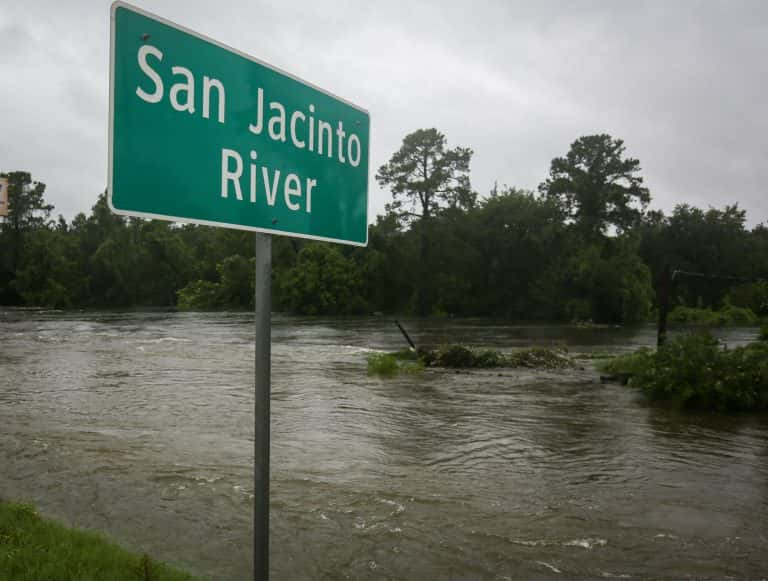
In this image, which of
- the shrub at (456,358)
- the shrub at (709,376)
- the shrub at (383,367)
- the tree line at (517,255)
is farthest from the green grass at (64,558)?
the tree line at (517,255)

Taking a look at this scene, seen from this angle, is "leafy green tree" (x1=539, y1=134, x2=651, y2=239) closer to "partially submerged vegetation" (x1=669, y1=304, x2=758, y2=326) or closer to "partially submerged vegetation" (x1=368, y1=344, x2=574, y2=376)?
"partially submerged vegetation" (x1=669, y1=304, x2=758, y2=326)

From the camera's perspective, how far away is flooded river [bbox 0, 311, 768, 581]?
542 centimetres

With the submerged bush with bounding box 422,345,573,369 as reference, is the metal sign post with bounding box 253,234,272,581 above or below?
above

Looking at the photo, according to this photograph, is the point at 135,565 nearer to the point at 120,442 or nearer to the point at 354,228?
the point at 354,228

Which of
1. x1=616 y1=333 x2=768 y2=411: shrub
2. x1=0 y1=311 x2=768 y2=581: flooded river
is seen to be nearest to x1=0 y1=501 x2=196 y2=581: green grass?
x1=0 y1=311 x2=768 y2=581: flooded river

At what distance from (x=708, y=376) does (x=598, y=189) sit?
4874 cm

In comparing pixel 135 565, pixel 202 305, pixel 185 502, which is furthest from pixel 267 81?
pixel 202 305

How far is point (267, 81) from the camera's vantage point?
2.12 m

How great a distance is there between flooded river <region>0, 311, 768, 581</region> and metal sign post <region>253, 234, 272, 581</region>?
2948 millimetres

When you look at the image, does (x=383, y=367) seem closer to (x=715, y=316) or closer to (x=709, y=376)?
(x=709, y=376)

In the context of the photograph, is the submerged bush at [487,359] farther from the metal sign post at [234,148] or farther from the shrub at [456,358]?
the metal sign post at [234,148]

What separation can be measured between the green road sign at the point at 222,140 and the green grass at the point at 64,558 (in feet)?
9.53

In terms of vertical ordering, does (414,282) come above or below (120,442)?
above

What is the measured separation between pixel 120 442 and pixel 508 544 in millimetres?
5989
